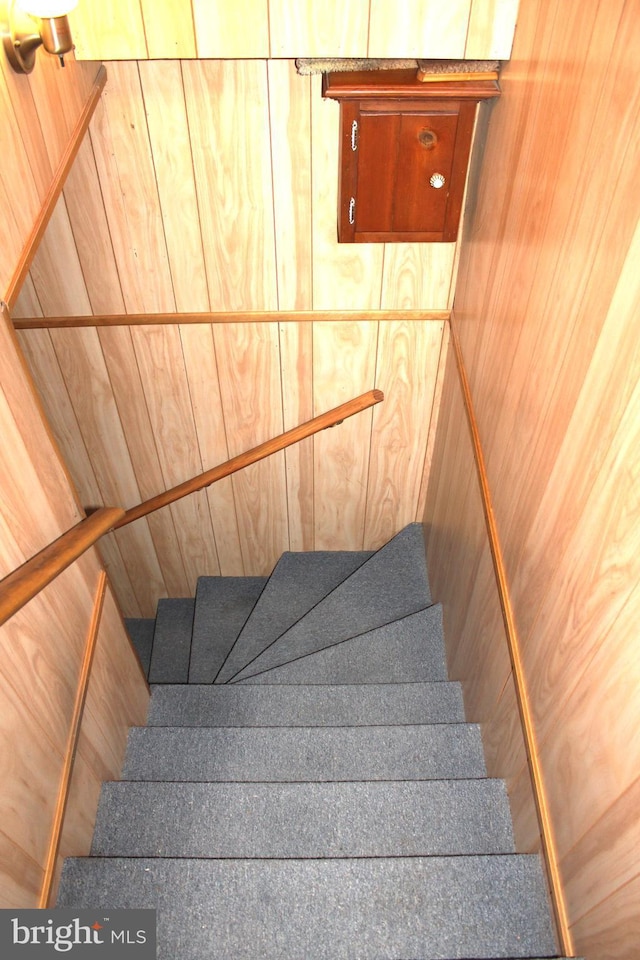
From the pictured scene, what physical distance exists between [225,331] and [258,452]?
58 centimetres

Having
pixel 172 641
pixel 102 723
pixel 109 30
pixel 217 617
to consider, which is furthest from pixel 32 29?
pixel 172 641

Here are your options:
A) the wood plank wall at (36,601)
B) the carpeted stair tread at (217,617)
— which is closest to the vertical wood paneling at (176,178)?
the wood plank wall at (36,601)

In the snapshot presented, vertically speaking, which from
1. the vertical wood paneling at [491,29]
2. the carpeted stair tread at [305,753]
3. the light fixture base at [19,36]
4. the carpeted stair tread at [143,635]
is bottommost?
the carpeted stair tread at [305,753]

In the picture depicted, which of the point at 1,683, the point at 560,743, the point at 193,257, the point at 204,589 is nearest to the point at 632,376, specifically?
the point at 560,743

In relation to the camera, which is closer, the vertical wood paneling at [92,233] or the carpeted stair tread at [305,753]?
the carpeted stair tread at [305,753]

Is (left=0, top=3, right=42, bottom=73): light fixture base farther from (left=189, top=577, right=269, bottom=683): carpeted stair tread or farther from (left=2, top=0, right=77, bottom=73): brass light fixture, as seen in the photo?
(left=189, top=577, right=269, bottom=683): carpeted stair tread

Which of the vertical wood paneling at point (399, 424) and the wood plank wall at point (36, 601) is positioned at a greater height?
the vertical wood paneling at point (399, 424)

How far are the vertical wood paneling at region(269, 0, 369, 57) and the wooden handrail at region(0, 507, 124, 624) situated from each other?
4.71ft

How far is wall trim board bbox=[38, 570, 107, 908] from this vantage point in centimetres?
159

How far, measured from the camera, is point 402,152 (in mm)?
2195

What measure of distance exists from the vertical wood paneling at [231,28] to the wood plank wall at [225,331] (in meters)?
0.16

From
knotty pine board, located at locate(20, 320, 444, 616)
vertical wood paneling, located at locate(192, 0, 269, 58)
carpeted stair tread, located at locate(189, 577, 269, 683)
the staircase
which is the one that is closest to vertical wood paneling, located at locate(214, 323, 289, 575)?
knotty pine board, located at locate(20, 320, 444, 616)

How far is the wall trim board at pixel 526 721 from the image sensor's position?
155cm

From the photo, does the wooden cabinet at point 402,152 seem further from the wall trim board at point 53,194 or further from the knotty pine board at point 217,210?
the wall trim board at point 53,194
